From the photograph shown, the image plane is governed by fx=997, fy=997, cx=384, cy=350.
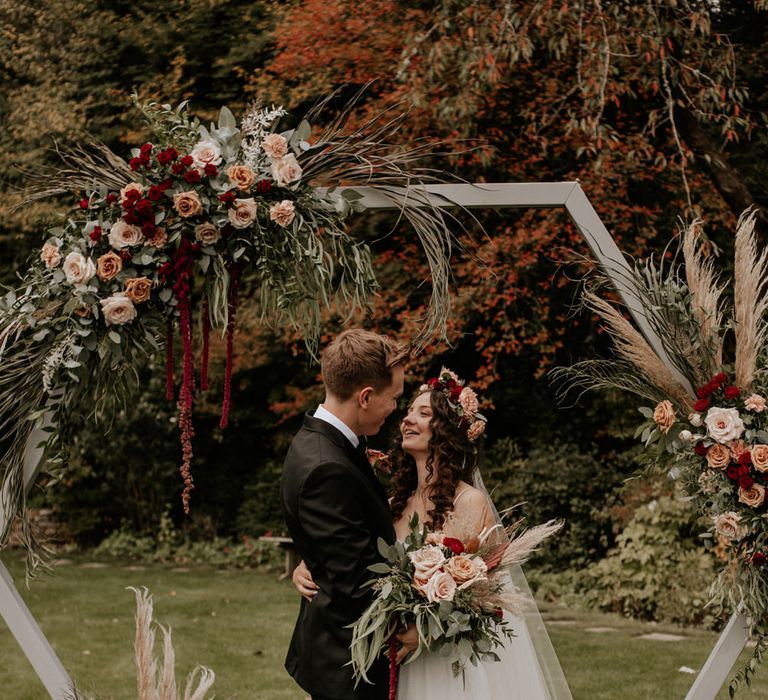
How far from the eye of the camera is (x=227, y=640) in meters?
7.80

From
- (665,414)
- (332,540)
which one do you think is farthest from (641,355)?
(332,540)

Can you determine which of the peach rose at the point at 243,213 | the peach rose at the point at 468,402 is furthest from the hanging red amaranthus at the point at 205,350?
the peach rose at the point at 468,402

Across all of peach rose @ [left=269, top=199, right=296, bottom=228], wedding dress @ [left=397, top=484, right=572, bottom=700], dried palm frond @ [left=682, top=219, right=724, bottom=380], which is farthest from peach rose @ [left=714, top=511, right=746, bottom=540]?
peach rose @ [left=269, top=199, right=296, bottom=228]

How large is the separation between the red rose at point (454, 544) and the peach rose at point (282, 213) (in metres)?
1.25

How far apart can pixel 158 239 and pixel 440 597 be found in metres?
1.58

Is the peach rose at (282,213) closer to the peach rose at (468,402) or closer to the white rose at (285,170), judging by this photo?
the white rose at (285,170)

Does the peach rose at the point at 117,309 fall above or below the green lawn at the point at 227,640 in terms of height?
above

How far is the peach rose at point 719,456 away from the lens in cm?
384

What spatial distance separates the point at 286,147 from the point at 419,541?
150 centimetres

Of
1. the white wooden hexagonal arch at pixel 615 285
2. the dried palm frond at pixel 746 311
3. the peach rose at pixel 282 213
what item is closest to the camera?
the peach rose at pixel 282 213

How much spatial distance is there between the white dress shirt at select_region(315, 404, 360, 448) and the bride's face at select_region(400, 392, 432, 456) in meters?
1.21

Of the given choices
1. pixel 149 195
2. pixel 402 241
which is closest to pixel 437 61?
pixel 402 241

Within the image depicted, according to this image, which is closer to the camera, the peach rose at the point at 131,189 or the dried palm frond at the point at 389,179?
the peach rose at the point at 131,189

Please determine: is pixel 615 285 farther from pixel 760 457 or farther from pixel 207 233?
pixel 207 233
